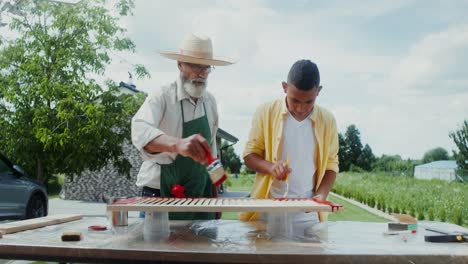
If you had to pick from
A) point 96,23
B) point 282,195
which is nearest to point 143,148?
point 282,195

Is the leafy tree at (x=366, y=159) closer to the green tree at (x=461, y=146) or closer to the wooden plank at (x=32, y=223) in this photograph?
the green tree at (x=461, y=146)

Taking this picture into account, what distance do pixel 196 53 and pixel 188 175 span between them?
514mm

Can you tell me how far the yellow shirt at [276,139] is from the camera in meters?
2.37

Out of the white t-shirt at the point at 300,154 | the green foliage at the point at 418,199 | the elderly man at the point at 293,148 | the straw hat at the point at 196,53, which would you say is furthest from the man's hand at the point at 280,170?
the green foliage at the point at 418,199

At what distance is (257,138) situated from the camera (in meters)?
2.46

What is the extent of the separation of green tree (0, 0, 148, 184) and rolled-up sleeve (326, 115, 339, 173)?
7.50 m

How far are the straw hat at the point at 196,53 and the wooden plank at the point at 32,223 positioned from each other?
77cm

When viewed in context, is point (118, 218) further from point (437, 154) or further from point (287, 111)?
point (437, 154)

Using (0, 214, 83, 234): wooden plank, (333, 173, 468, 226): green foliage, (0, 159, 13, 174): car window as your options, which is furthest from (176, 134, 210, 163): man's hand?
(333, 173, 468, 226): green foliage

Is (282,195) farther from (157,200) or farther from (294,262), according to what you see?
(294,262)

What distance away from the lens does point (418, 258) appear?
1.45 metres

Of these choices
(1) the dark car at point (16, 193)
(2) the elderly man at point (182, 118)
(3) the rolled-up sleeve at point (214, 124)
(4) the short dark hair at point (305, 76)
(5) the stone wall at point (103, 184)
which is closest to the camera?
(4) the short dark hair at point (305, 76)

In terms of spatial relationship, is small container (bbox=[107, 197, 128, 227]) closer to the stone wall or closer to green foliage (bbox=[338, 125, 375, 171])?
the stone wall

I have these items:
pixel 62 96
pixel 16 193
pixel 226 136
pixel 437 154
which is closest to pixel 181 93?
pixel 16 193
